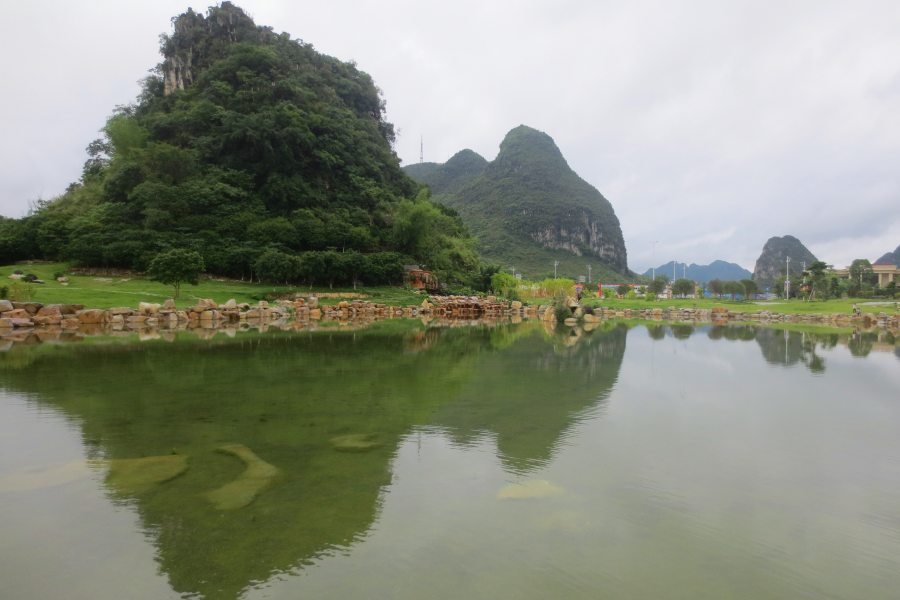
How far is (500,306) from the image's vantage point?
39688 millimetres

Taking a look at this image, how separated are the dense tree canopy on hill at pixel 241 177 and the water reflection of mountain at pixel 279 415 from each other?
25606mm

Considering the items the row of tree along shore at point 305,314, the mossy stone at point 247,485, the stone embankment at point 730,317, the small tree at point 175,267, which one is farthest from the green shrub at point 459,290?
the mossy stone at point 247,485

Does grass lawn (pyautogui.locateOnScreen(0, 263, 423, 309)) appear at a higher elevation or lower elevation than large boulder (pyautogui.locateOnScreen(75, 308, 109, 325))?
higher

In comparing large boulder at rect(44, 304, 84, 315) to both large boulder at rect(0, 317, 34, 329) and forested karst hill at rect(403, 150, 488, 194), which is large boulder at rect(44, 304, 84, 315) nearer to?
large boulder at rect(0, 317, 34, 329)

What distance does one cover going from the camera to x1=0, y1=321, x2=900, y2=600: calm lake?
237cm

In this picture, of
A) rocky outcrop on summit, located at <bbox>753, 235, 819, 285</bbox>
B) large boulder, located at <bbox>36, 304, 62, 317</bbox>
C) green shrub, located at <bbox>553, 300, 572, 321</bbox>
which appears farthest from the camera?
rocky outcrop on summit, located at <bbox>753, 235, 819, 285</bbox>

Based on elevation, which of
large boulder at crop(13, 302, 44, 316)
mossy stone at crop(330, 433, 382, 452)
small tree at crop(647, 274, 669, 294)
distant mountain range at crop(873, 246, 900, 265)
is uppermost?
distant mountain range at crop(873, 246, 900, 265)

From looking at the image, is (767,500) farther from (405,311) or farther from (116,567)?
(405,311)

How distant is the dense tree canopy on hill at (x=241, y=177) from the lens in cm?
3356

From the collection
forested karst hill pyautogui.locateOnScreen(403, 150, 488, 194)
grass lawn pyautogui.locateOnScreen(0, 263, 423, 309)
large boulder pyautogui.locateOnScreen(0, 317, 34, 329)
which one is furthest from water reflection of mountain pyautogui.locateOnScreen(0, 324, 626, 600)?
forested karst hill pyautogui.locateOnScreen(403, 150, 488, 194)

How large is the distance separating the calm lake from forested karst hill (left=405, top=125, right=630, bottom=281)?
104476 mm

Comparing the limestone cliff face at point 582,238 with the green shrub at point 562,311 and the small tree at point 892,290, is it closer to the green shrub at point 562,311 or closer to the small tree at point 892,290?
the small tree at point 892,290

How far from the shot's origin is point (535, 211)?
140000mm

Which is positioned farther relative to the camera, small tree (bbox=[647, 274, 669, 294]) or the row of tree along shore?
small tree (bbox=[647, 274, 669, 294])
